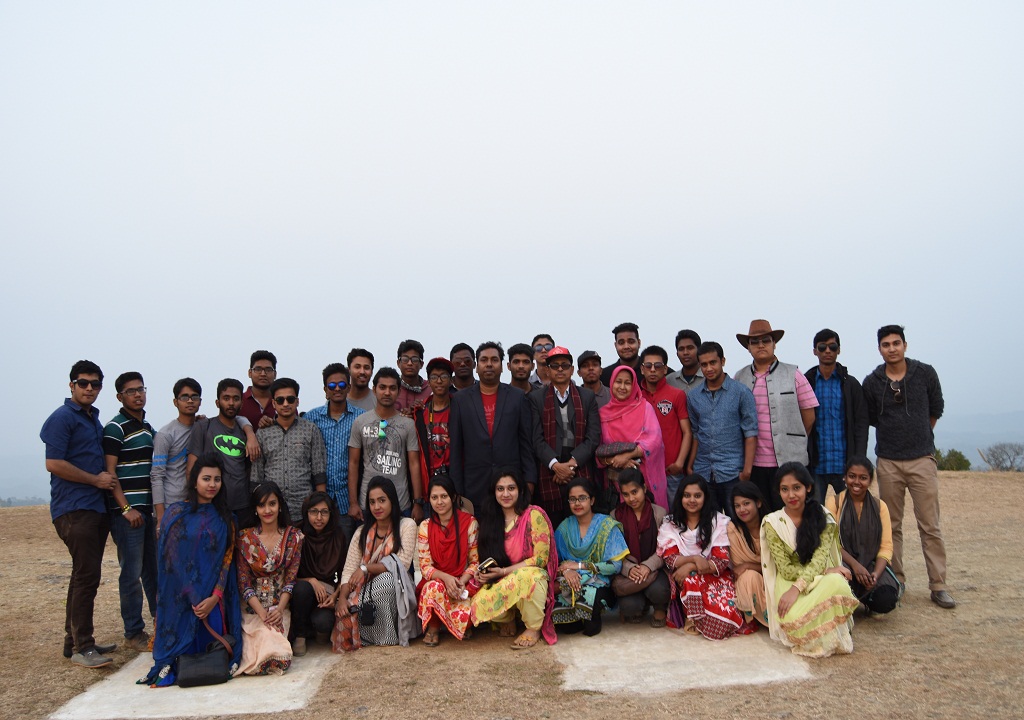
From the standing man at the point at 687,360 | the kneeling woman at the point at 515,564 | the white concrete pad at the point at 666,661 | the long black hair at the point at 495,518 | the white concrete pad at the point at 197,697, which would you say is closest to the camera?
the white concrete pad at the point at 197,697

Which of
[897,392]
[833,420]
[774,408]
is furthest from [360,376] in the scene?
[897,392]

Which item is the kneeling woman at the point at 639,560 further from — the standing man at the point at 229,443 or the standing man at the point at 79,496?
the standing man at the point at 79,496

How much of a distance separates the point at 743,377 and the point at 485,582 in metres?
2.95

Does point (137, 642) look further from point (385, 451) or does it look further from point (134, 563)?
point (385, 451)

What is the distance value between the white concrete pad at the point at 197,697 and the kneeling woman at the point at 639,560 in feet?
7.19

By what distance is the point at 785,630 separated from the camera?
16.6 feet

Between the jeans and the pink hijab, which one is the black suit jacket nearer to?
the pink hijab

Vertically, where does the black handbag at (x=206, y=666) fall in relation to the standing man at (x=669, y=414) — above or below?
below

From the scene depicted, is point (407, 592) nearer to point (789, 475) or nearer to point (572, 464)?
A: point (572, 464)

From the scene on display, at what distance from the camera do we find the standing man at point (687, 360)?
6.93 metres

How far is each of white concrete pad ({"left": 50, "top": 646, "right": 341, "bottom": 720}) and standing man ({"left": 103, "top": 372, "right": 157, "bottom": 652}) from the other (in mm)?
681

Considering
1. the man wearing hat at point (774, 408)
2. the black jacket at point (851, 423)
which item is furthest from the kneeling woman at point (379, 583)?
the black jacket at point (851, 423)

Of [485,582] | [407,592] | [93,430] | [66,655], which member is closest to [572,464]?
[485,582]

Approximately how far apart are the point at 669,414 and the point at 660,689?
2616 mm
